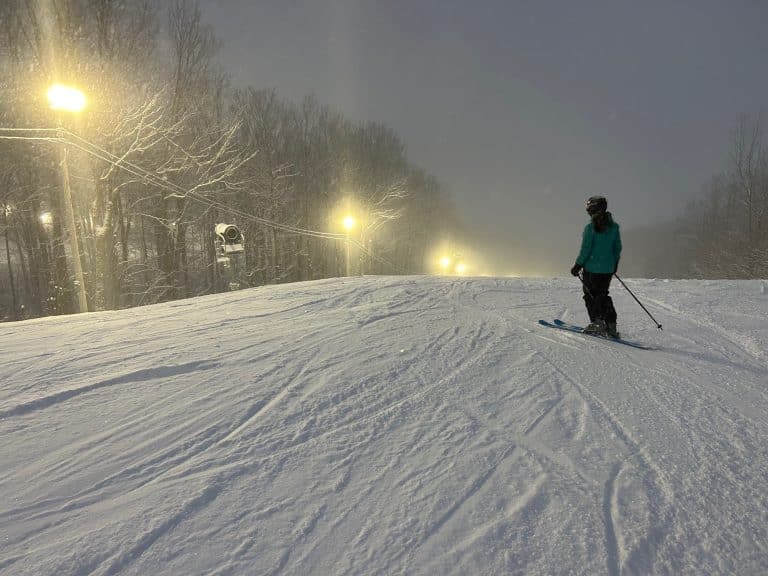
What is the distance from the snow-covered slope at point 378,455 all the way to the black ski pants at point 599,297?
0.56 m

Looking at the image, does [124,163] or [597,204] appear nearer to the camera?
[597,204]

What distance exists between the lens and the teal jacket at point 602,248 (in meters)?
4.60

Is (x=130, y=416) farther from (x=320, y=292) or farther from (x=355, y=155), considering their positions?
(x=355, y=155)

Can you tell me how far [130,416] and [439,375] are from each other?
238 cm

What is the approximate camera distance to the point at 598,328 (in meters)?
4.67

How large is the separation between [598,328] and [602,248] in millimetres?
1029

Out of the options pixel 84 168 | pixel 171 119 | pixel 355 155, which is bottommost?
pixel 84 168

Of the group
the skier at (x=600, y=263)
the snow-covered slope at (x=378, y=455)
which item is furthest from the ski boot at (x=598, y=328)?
the snow-covered slope at (x=378, y=455)

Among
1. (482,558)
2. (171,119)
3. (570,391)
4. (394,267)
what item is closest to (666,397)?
(570,391)

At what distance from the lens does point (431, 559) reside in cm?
147

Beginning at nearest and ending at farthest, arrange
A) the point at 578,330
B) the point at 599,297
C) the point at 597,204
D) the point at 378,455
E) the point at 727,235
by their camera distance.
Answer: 1. the point at 378,455
2. the point at 597,204
3. the point at 599,297
4. the point at 578,330
5. the point at 727,235

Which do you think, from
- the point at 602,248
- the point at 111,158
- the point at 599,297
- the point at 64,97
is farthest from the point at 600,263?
the point at 111,158

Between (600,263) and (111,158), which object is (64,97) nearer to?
(111,158)

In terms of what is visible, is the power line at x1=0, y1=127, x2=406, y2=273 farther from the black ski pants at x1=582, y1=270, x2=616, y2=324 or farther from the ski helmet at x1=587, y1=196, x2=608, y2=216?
the black ski pants at x1=582, y1=270, x2=616, y2=324
